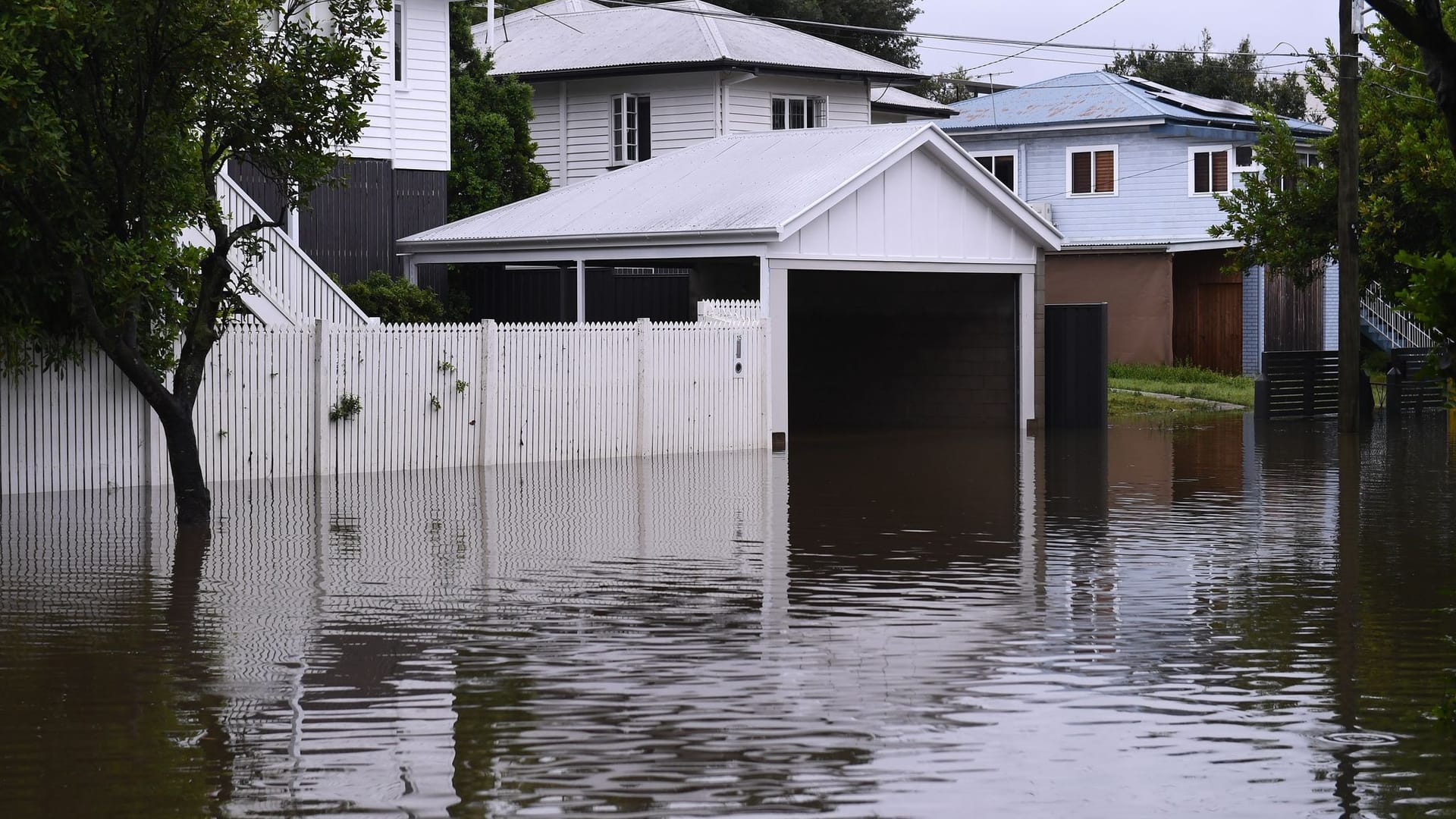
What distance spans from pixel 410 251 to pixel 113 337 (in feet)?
49.7

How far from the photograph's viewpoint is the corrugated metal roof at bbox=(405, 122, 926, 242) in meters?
26.7

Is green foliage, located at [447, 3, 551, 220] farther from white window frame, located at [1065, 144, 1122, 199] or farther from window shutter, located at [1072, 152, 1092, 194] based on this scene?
window shutter, located at [1072, 152, 1092, 194]

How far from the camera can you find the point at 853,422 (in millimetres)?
32688

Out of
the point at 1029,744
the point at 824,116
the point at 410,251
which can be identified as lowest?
the point at 1029,744

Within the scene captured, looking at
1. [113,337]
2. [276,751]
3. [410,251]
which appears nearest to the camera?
[276,751]

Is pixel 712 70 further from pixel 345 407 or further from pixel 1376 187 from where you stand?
pixel 345 407

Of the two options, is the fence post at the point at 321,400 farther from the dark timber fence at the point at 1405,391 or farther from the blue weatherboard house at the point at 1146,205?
the blue weatherboard house at the point at 1146,205

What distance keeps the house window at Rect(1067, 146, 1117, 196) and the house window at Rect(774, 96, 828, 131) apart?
7.58 metres

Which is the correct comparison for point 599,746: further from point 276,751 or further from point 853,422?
point 853,422

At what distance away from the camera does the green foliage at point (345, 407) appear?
20969 millimetres

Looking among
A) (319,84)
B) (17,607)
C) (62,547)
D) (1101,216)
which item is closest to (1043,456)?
(319,84)

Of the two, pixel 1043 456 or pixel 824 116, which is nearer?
pixel 1043 456

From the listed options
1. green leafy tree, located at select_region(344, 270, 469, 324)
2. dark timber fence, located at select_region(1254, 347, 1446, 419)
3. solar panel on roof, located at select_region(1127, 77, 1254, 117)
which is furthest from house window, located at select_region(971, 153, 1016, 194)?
green leafy tree, located at select_region(344, 270, 469, 324)

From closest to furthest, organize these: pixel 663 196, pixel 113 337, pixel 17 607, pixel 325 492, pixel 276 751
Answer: pixel 276 751 → pixel 17 607 → pixel 113 337 → pixel 325 492 → pixel 663 196
